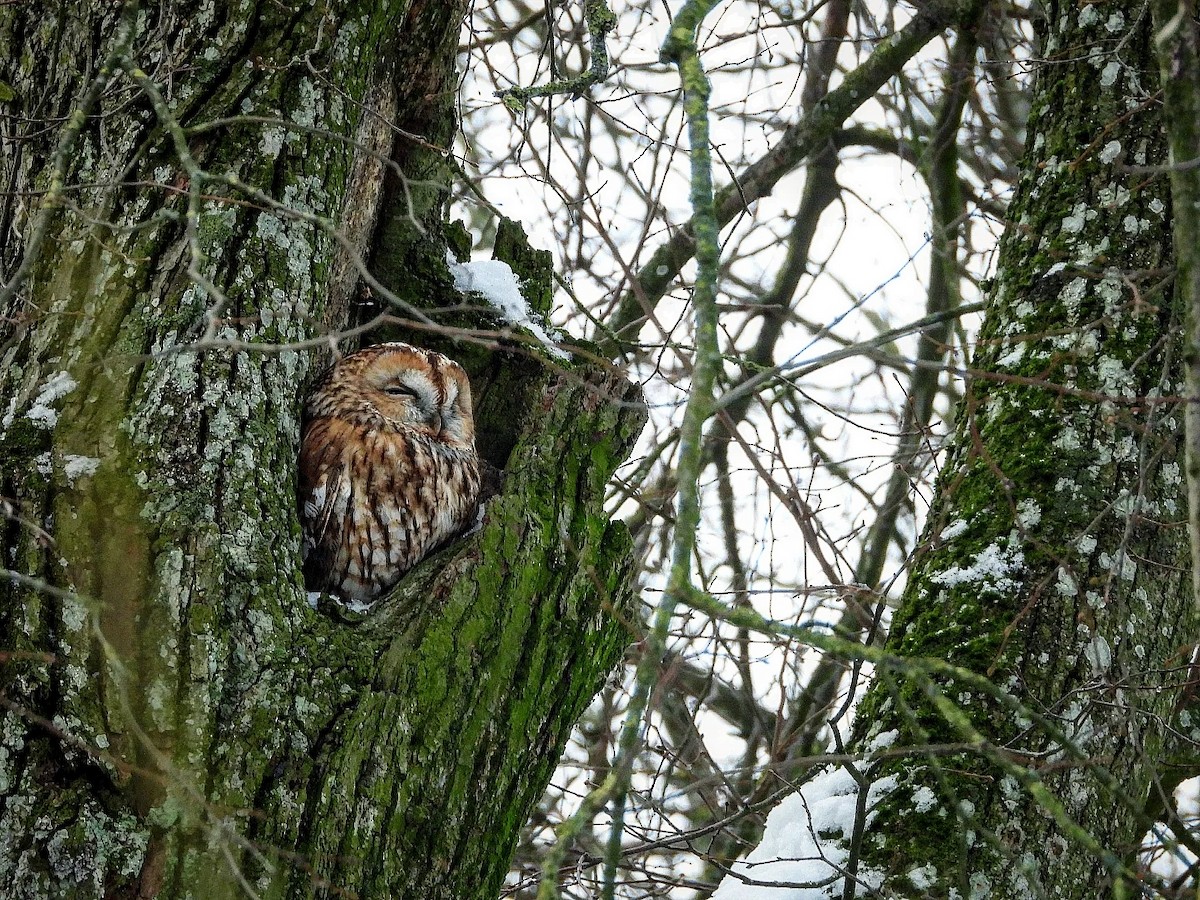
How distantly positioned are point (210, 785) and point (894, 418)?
3.61 metres

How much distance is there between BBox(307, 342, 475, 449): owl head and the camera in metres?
3.28

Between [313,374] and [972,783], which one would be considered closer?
[972,783]

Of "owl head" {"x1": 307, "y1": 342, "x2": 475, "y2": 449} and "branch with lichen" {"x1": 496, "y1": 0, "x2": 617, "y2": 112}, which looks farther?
"owl head" {"x1": 307, "y1": 342, "x2": 475, "y2": 449}

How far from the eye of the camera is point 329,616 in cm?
247

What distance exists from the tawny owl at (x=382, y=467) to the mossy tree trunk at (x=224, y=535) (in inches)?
9.9

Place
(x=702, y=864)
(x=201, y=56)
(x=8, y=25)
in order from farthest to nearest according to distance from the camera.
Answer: (x=702, y=864), (x=8, y=25), (x=201, y=56)

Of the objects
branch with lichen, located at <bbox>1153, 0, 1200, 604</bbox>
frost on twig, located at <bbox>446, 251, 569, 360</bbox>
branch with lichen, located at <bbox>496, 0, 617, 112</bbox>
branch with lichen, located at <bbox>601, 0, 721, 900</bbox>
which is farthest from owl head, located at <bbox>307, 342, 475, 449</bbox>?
branch with lichen, located at <bbox>1153, 0, 1200, 604</bbox>

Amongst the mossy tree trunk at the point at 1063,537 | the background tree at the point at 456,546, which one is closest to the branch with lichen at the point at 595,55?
the background tree at the point at 456,546

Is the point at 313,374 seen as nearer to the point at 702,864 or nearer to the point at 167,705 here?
the point at 167,705

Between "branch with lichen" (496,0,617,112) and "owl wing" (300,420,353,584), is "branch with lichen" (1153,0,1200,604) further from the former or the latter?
"owl wing" (300,420,353,584)

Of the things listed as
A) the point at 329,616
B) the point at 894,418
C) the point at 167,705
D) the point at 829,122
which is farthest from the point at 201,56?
the point at 894,418

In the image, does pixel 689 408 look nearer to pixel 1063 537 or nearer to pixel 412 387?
pixel 1063 537

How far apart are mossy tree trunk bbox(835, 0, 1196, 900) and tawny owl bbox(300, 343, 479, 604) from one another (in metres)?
1.28

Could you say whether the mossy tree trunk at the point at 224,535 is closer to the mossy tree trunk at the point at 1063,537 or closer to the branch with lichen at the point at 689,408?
the branch with lichen at the point at 689,408
